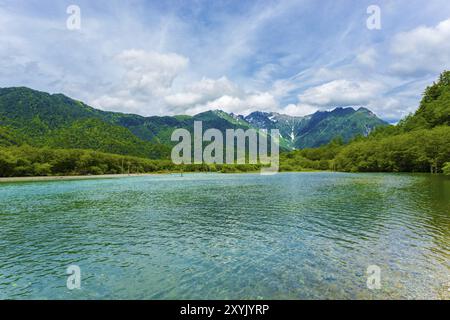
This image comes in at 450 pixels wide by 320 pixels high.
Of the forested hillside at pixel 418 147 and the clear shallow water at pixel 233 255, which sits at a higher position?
the forested hillside at pixel 418 147

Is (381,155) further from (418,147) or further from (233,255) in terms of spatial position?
(233,255)

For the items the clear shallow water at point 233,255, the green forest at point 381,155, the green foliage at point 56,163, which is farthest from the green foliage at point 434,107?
the green foliage at point 56,163

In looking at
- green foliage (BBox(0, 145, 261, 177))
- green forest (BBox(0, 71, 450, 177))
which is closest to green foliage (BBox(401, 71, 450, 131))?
green forest (BBox(0, 71, 450, 177))

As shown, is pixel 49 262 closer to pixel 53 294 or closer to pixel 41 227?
pixel 53 294

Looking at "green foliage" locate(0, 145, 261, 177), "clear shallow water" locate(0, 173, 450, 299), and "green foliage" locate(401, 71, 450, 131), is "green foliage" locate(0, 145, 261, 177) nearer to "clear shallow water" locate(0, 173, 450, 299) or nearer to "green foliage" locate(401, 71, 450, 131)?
"clear shallow water" locate(0, 173, 450, 299)

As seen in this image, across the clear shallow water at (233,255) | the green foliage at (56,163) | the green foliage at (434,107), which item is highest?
the green foliage at (434,107)

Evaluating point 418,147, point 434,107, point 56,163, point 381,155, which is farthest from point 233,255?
point 434,107

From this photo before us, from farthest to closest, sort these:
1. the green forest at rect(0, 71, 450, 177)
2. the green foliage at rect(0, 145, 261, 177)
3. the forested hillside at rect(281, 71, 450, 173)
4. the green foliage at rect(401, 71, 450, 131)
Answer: the green foliage at rect(401, 71, 450, 131) → the green foliage at rect(0, 145, 261, 177) → the green forest at rect(0, 71, 450, 177) → the forested hillside at rect(281, 71, 450, 173)

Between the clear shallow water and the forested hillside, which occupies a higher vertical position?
the forested hillside

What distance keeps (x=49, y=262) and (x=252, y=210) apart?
20650mm

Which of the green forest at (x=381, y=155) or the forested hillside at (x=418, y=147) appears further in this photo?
the green forest at (x=381, y=155)

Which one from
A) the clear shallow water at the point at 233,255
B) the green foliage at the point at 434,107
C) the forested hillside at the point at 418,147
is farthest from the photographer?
the green foliage at the point at 434,107

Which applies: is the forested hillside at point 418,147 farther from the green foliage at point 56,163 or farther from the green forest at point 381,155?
the green foliage at point 56,163

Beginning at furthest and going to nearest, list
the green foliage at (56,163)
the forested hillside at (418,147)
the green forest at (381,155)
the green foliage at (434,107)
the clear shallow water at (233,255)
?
the green foliage at (434,107) → the green foliage at (56,163) → the green forest at (381,155) → the forested hillside at (418,147) → the clear shallow water at (233,255)
